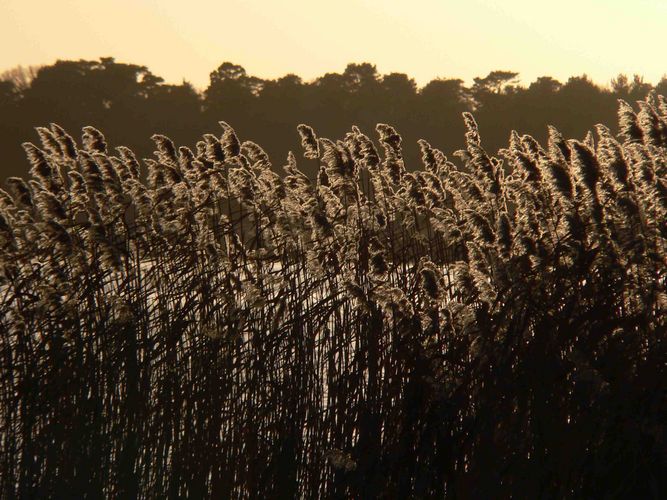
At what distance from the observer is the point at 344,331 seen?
198 inches

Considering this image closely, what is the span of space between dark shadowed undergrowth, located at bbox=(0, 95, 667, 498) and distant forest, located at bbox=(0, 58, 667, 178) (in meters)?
35.9

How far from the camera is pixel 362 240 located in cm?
531

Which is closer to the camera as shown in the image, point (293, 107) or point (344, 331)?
point (344, 331)

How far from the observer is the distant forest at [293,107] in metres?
43.1

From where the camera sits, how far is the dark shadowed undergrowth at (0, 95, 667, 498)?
3910mm

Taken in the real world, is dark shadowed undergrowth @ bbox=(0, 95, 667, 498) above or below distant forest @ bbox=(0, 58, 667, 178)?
below

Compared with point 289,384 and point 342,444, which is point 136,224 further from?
point 342,444

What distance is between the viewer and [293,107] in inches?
1829

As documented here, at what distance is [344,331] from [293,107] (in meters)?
42.0

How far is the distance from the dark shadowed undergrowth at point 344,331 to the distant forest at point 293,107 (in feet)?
118

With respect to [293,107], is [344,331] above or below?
below

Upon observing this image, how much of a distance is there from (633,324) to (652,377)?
0.71 feet

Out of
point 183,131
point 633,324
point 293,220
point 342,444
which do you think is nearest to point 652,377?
point 633,324

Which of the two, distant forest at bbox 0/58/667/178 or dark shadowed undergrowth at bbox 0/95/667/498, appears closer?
dark shadowed undergrowth at bbox 0/95/667/498
